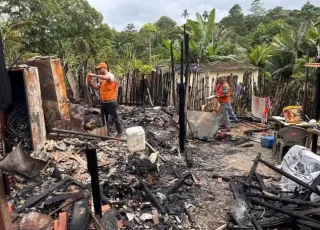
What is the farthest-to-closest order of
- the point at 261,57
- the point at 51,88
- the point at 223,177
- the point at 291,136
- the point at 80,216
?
1. the point at 261,57
2. the point at 291,136
3. the point at 51,88
4. the point at 223,177
5. the point at 80,216

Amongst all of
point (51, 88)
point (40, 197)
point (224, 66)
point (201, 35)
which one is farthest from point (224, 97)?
point (224, 66)

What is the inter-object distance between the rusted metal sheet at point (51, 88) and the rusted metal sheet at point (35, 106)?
1.37ft

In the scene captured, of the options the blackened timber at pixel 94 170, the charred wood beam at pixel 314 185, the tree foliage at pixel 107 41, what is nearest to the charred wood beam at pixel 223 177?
the charred wood beam at pixel 314 185

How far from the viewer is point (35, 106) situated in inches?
237

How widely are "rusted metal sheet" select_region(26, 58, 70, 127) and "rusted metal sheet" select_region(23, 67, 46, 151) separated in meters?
0.42

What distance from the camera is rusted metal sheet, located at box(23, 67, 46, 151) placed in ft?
19.2

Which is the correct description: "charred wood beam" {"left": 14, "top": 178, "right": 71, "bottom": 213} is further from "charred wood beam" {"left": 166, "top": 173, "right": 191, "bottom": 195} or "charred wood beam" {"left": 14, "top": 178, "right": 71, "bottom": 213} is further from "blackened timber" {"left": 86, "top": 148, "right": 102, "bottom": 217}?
"charred wood beam" {"left": 166, "top": 173, "right": 191, "bottom": 195}

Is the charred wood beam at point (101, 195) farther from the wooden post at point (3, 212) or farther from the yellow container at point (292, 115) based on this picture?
the yellow container at point (292, 115)

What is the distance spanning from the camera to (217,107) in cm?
1038

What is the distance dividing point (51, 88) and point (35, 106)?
0.72 metres

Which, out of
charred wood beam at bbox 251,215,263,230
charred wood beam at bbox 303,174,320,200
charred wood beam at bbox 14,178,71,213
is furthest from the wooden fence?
charred wood beam at bbox 251,215,263,230

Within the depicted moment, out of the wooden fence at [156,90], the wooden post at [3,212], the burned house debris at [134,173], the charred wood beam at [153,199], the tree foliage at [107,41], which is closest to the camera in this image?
the wooden post at [3,212]

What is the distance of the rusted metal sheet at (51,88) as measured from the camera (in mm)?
6570

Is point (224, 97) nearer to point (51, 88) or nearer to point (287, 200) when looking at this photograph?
point (287, 200)
